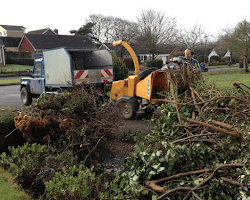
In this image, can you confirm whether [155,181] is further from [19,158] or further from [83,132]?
[19,158]

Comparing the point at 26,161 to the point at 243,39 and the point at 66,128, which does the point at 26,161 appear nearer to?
the point at 66,128

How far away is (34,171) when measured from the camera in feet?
12.5

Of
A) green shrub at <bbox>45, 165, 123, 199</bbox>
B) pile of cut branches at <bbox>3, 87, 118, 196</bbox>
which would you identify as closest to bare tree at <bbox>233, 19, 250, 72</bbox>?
pile of cut branches at <bbox>3, 87, 118, 196</bbox>

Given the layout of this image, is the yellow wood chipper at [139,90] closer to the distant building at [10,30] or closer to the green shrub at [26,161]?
the green shrub at [26,161]

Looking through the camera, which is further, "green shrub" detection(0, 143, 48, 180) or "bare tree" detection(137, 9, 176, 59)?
"bare tree" detection(137, 9, 176, 59)

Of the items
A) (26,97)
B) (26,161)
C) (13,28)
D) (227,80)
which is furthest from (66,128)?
(13,28)

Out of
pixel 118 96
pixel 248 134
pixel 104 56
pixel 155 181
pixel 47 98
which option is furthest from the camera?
pixel 104 56

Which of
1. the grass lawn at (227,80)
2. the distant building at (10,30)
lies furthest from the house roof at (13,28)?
the grass lawn at (227,80)

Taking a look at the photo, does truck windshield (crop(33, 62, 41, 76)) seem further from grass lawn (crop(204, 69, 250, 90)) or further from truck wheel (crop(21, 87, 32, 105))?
grass lawn (crop(204, 69, 250, 90))

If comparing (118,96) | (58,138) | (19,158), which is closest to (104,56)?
(118,96)

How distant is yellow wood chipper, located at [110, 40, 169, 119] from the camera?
24.6 ft

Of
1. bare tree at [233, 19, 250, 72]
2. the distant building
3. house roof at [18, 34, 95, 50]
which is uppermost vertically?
the distant building

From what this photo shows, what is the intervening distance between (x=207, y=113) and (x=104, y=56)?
7.88 metres

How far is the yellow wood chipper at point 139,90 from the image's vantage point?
748 cm
